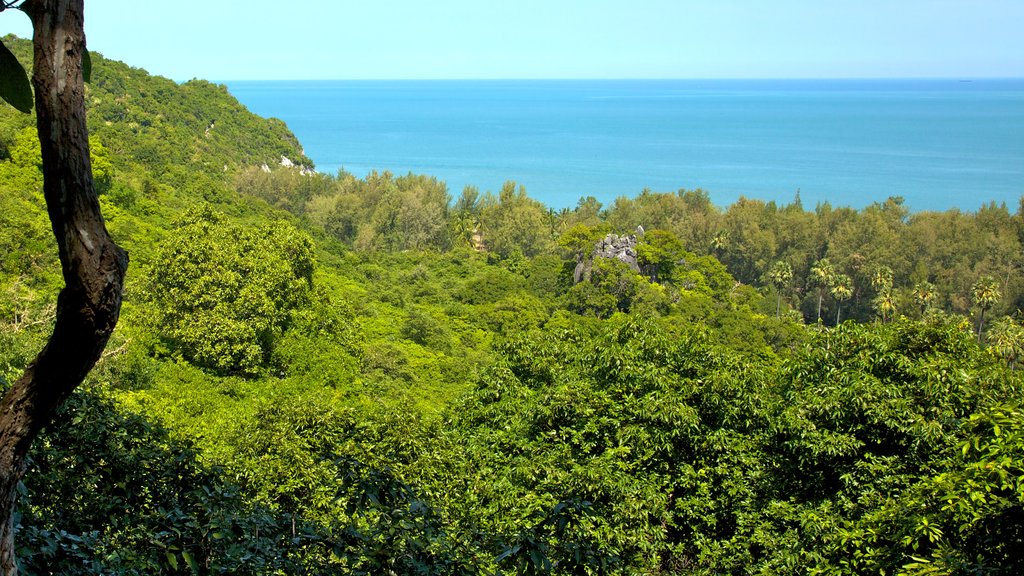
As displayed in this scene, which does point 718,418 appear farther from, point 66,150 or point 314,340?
point 314,340

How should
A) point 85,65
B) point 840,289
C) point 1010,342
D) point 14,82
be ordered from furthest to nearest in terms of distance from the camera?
point 840,289
point 1010,342
point 85,65
point 14,82

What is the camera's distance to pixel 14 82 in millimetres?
2256

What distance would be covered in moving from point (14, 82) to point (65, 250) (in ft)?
1.66

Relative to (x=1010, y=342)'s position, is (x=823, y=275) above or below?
above

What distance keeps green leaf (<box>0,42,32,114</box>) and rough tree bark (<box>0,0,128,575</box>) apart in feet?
0.11

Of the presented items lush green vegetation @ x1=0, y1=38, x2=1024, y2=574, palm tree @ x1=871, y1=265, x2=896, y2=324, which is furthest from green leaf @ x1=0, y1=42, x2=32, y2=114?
palm tree @ x1=871, y1=265, x2=896, y2=324

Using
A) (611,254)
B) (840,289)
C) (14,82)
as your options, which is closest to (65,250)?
(14,82)

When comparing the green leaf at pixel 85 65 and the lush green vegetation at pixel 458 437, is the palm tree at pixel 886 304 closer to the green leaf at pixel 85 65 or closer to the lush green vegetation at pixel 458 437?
the lush green vegetation at pixel 458 437

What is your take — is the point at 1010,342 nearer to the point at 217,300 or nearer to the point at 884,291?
the point at 884,291

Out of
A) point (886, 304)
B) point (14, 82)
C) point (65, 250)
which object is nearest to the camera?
point (14, 82)

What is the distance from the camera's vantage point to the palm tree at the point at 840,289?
188 ft

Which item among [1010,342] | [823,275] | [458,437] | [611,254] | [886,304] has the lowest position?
[458,437]

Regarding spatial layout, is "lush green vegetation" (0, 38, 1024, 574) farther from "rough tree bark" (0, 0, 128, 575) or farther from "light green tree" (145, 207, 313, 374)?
"rough tree bark" (0, 0, 128, 575)

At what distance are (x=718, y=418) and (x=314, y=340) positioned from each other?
46.1 feet
